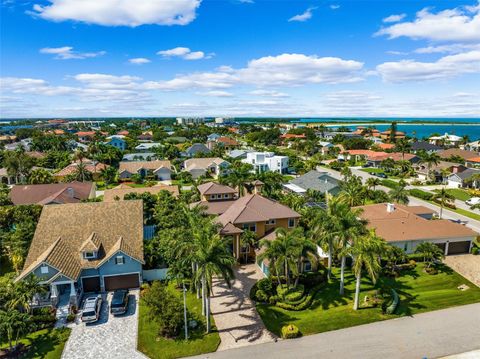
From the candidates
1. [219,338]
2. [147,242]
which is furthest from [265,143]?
[219,338]

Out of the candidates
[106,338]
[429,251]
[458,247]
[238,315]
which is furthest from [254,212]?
[458,247]

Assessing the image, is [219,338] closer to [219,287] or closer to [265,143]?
[219,287]

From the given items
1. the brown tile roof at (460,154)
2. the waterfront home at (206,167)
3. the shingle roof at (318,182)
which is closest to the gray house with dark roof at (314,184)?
the shingle roof at (318,182)

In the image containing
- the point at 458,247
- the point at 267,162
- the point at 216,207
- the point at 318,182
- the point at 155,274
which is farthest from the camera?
the point at 267,162

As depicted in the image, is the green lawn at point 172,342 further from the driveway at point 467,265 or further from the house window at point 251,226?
the driveway at point 467,265

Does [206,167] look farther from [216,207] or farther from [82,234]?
[82,234]

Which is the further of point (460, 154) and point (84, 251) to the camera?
point (460, 154)

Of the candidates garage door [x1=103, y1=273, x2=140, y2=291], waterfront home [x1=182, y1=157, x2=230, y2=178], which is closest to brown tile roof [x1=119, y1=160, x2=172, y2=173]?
waterfront home [x1=182, y1=157, x2=230, y2=178]

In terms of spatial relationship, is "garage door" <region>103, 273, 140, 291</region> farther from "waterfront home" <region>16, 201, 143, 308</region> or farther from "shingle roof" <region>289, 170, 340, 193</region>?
"shingle roof" <region>289, 170, 340, 193</region>
